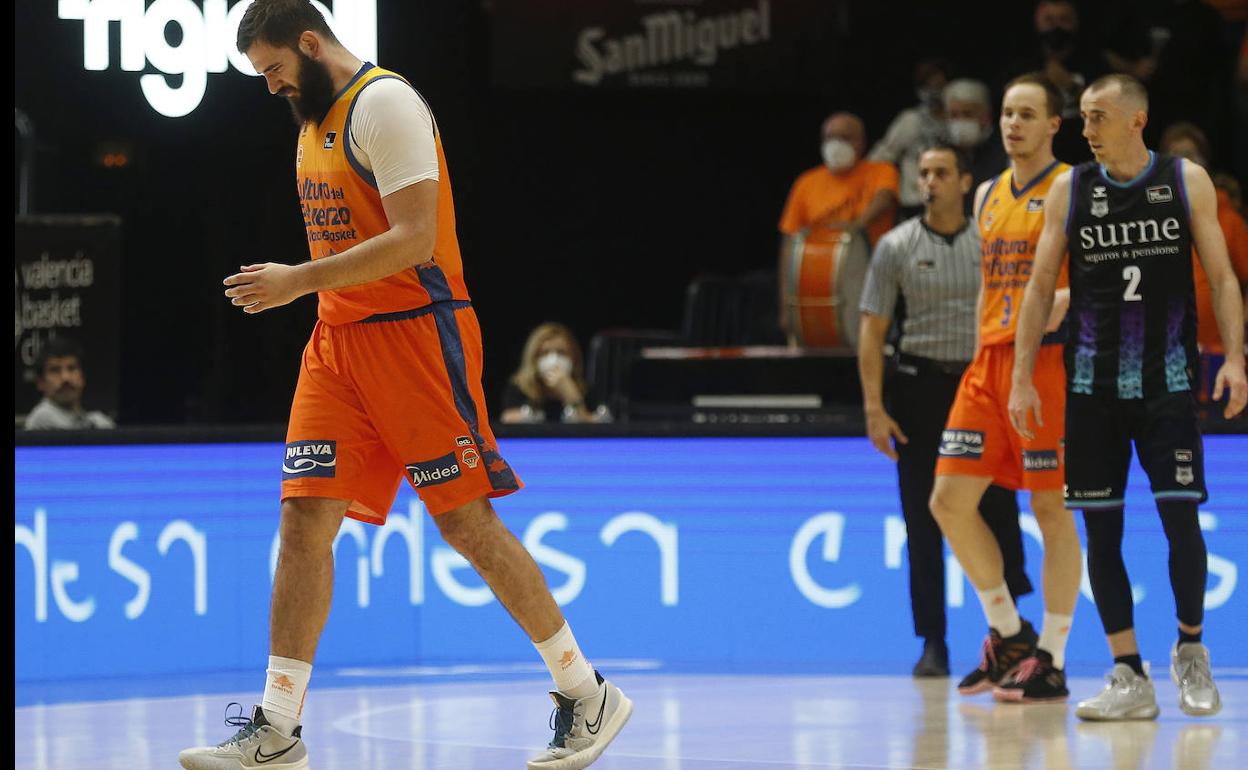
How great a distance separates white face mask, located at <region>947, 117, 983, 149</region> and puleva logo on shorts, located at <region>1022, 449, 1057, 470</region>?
11.6 ft

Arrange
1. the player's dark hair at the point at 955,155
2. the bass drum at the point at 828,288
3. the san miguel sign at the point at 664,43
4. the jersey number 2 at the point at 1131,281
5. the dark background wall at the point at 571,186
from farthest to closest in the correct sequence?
1. the san miguel sign at the point at 664,43
2. the dark background wall at the point at 571,186
3. the bass drum at the point at 828,288
4. the player's dark hair at the point at 955,155
5. the jersey number 2 at the point at 1131,281

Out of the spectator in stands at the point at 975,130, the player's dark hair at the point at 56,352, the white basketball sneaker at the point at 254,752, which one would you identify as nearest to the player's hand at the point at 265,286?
the white basketball sneaker at the point at 254,752

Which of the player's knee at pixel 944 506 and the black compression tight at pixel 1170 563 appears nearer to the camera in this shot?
the black compression tight at pixel 1170 563

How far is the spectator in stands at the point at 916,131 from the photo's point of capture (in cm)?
982

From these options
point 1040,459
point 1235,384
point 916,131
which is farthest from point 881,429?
point 916,131

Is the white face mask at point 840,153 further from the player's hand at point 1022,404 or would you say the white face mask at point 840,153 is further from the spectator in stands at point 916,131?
the player's hand at point 1022,404

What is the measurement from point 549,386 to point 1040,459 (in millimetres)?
3427

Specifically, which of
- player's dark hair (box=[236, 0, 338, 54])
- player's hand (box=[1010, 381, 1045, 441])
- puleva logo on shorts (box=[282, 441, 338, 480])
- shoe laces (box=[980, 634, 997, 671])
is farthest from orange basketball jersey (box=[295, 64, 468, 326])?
shoe laces (box=[980, 634, 997, 671])

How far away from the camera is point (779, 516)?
21.5 ft

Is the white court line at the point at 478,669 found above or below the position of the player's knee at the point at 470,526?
below

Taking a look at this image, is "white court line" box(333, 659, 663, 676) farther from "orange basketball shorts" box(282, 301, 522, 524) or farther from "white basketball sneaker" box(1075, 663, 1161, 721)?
"orange basketball shorts" box(282, 301, 522, 524)

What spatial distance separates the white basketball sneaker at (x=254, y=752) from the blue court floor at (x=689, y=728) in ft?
1.21

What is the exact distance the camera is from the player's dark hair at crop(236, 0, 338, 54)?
408cm

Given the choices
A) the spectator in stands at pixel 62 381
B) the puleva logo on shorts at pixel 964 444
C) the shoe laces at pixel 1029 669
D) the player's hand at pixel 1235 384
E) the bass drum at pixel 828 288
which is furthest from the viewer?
the bass drum at pixel 828 288
